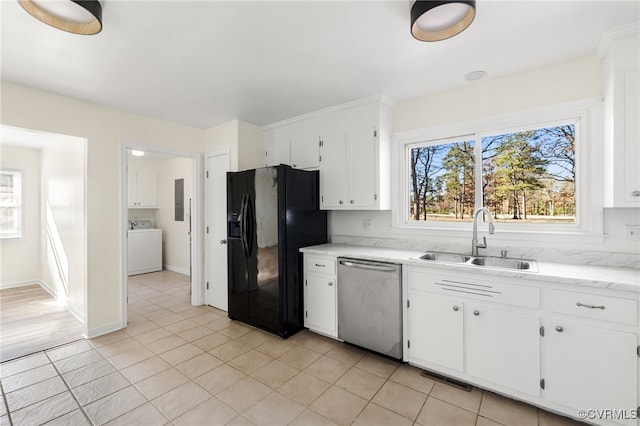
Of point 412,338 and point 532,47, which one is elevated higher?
point 532,47

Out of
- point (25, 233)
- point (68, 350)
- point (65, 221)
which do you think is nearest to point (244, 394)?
point (68, 350)

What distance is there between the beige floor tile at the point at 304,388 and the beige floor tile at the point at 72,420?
1.25m

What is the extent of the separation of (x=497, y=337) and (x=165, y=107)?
3.81 meters

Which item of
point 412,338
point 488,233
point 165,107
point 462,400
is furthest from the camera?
point 165,107

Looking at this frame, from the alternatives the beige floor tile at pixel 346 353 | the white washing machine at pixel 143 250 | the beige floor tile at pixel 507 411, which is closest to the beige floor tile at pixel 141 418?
the beige floor tile at pixel 346 353

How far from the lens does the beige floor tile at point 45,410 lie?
1.85 meters

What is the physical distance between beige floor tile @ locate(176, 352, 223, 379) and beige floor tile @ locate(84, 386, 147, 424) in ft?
1.18

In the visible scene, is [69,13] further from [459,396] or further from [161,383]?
[459,396]

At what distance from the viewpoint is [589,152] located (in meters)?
2.26

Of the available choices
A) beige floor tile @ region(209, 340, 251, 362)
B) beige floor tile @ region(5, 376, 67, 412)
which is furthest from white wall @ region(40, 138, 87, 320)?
beige floor tile @ region(209, 340, 251, 362)

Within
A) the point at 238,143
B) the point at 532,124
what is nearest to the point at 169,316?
the point at 238,143

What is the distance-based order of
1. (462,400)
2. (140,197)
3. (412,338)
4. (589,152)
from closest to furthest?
(462,400), (589,152), (412,338), (140,197)

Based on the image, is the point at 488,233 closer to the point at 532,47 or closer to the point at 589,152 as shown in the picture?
the point at 589,152

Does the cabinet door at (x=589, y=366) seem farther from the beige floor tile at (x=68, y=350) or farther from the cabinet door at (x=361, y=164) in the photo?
the beige floor tile at (x=68, y=350)
